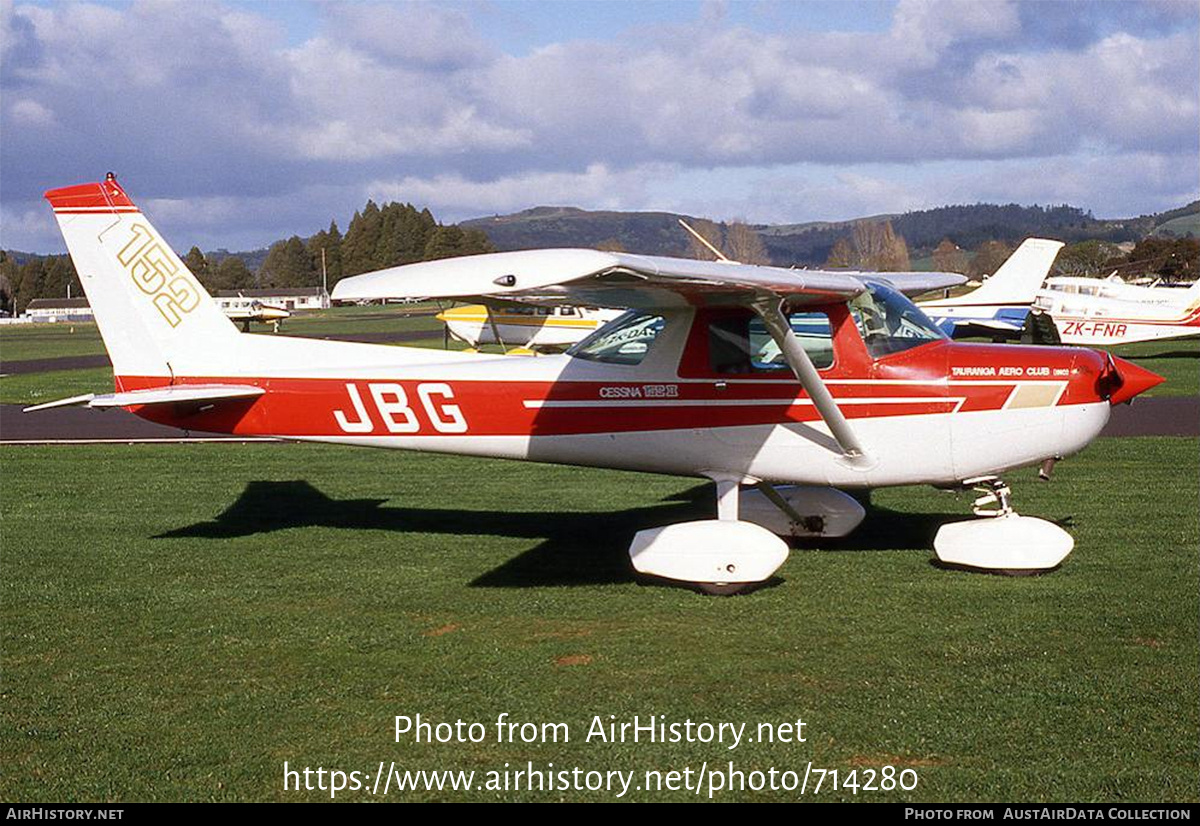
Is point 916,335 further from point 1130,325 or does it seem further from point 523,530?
point 1130,325

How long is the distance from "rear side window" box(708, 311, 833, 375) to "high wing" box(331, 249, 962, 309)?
217 mm

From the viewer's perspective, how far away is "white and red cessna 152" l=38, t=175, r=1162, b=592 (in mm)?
8086

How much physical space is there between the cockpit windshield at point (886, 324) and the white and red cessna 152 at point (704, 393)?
14 mm

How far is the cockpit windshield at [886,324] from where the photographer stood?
27.5 feet

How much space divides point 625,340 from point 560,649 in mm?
2845

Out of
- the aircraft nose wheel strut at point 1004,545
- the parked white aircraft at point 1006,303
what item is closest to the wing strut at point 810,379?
the aircraft nose wheel strut at point 1004,545

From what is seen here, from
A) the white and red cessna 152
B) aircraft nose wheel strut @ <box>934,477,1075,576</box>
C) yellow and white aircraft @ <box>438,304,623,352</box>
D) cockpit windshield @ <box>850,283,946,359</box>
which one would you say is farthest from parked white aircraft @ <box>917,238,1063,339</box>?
aircraft nose wheel strut @ <box>934,477,1075,576</box>

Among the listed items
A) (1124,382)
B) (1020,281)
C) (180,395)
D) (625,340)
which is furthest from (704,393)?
(1020,281)

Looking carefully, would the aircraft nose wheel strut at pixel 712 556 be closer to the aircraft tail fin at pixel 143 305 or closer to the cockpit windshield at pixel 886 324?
the cockpit windshield at pixel 886 324

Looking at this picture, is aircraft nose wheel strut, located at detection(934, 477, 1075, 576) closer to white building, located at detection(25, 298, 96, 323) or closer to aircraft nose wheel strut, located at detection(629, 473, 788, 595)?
aircraft nose wheel strut, located at detection(629, 473, 788, 595)

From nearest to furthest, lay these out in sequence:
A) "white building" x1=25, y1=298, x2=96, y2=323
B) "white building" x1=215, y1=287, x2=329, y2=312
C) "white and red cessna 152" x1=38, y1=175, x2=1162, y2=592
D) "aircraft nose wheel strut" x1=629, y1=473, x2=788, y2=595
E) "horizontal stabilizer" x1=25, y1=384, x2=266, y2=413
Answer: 1. "aircraft nose wheel strut" x1=629, y1=473, x2=788, y2=595
2. "white and red cessna 152" x1=38, y1=175, x2=1162, y2=592
3. "horizontal stabilizer" x1=25, y1=384, x2=266, y2=413
4. "white building" x1=25, y1=298, x2=96, y2=323
5. "white building" x1=215, y1=287, x2=329, y2=312

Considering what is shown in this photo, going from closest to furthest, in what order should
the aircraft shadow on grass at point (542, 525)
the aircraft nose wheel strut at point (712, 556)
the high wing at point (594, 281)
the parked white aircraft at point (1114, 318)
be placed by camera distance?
the high wing at point (594, 281)
the aircraft nose wheel strut at point (712, 556)
the aircraft shadow on grass at point (542, 525)
the parked white aircraft at point (1114, 318)

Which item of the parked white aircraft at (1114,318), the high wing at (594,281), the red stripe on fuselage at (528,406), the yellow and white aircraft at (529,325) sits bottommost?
the parked white aircraft at (1114,318)
